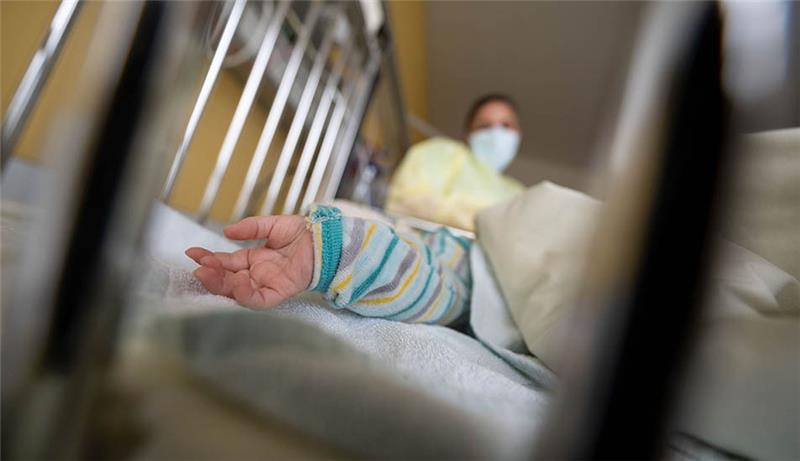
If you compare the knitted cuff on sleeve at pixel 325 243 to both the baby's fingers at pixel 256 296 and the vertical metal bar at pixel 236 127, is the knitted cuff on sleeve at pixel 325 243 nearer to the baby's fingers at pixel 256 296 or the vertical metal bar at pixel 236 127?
the baby's fingers at pixel 256 296

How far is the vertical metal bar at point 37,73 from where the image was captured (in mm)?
401

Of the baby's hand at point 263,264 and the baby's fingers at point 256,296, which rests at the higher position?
the baby's hand at point 263,264

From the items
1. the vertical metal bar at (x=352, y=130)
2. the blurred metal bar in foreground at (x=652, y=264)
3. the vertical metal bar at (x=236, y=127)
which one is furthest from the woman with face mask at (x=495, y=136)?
the blurred metal bar in foreground at (x=652, y=264)

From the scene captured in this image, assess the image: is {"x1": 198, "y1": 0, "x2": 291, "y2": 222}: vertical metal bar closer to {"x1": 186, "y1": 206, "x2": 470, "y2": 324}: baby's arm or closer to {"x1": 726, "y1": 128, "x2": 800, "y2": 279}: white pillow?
{"x1": 186, "y1": 206, "x2": 470, "y2": 324}: baby's arm

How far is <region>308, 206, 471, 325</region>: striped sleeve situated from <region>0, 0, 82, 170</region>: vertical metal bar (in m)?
0.30

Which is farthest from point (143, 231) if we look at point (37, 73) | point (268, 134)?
point (268, 134)

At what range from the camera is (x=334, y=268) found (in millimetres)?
327

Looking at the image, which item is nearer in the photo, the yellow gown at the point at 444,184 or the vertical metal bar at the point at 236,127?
the vertical metal bar at the point at 236,127

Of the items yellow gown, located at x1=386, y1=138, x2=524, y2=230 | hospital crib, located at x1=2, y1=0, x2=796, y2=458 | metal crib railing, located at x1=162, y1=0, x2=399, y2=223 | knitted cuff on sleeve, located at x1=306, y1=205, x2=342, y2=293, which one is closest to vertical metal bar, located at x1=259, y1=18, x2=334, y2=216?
metal crib railing, located at x1=162, y1=0, x2=399, y2=223

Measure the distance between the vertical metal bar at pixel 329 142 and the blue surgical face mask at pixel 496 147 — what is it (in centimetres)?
39

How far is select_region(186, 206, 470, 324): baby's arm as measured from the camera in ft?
0.89

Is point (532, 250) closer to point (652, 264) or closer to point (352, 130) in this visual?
point (652, 264)

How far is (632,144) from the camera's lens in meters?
0.13

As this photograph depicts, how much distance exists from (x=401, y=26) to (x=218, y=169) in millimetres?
1272
